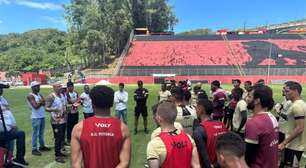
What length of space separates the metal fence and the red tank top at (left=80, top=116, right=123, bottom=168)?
2642 inches

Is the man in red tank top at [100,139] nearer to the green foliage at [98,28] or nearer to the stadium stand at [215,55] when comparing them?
the stadium stand at [215,55]

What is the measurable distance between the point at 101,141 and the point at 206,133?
1.57 metres

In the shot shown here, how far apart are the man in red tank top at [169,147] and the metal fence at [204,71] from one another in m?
67.0

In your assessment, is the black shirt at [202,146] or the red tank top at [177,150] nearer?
the red tank top at [177,150]

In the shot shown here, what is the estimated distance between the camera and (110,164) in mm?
4641

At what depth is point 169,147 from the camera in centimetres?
439

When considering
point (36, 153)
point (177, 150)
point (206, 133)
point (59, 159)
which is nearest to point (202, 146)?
point (206, 133)

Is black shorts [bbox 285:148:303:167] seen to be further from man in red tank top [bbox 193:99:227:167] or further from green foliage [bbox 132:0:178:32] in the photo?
green foliage [bbox 132:0:178:32]

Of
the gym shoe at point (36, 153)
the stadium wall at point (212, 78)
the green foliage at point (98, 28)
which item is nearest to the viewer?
the gym shoe at point (36, 153)

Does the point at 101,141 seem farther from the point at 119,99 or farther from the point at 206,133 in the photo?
the point at 119,99

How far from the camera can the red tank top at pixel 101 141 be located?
454cm

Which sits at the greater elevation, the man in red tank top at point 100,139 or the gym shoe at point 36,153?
the man in red tank top at point 100,139

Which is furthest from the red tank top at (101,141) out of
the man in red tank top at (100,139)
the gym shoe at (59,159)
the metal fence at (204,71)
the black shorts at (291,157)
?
the metal fence at (204,71)

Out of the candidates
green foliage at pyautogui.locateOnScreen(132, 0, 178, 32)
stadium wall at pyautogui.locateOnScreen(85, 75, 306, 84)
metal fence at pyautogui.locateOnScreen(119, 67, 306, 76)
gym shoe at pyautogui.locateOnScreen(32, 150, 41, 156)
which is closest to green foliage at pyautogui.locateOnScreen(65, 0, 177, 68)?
green foliage at pyautogui.locateOnScreen(132, 0, 178, 32)
